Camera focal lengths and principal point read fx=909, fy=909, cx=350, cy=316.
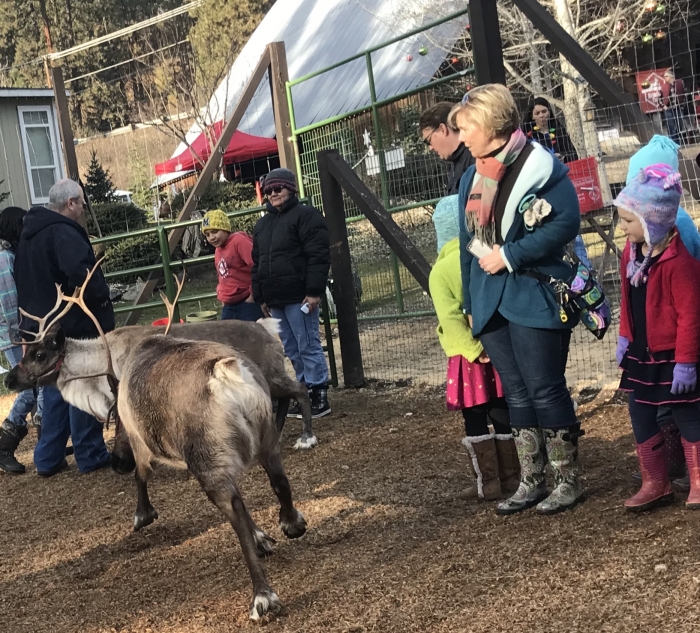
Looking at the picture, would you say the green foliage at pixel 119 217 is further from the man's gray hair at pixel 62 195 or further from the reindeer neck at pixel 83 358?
the reindeer neck at pixel 83 358

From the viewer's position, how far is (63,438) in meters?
6.99

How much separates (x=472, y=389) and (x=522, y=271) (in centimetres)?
75

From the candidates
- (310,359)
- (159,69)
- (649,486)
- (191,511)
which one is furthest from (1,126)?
(649,486)

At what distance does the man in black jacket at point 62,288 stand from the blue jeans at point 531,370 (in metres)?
3.34

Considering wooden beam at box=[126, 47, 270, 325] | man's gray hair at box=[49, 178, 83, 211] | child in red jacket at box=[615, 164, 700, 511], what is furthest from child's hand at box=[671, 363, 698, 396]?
wooden beam at box=[126, 47, 270, 325]

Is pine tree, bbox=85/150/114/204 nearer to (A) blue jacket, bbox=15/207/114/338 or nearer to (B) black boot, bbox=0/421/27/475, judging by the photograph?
(B) black boot, bbox=0/421/27/475

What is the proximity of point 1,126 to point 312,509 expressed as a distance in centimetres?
2246

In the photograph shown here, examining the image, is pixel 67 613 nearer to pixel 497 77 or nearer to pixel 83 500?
pixel 83 500

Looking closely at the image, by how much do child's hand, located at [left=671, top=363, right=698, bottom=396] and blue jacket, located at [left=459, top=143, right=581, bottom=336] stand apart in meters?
0.52

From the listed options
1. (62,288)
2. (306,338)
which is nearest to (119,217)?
(306,338)

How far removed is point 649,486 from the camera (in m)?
4.11

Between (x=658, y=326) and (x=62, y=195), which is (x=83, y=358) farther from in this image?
(x=658, y=326)

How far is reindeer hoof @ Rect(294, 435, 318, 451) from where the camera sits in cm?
659

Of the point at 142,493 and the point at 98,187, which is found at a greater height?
the point at 98,187
